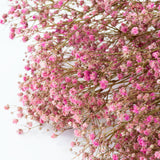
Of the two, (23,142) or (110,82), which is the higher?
(110,82)

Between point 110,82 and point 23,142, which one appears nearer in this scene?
point 110,82

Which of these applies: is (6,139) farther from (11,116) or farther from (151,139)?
(151,139)

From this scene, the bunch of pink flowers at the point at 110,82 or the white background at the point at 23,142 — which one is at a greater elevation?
the bunch of pink flowers at the point at 110,82

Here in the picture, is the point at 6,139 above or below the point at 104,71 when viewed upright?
below

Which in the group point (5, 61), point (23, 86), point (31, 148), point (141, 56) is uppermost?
point (141, 56)

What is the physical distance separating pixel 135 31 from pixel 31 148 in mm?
753

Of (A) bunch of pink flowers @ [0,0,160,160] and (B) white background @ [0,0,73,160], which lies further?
(B) white background @ [0,0,73,160]

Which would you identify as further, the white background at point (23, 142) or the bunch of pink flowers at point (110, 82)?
the white background at point (23, 142)

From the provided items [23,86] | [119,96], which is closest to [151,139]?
[119,96]

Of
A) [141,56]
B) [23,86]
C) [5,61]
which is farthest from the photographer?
[5,61]

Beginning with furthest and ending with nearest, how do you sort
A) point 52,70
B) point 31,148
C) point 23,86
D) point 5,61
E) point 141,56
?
point 5,61
point 31,148
point 23,86
point 52,70
point 141,56

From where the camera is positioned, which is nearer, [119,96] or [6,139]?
[119,96]

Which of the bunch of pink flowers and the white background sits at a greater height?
the bunch of pink flowers

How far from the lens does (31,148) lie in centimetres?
145
